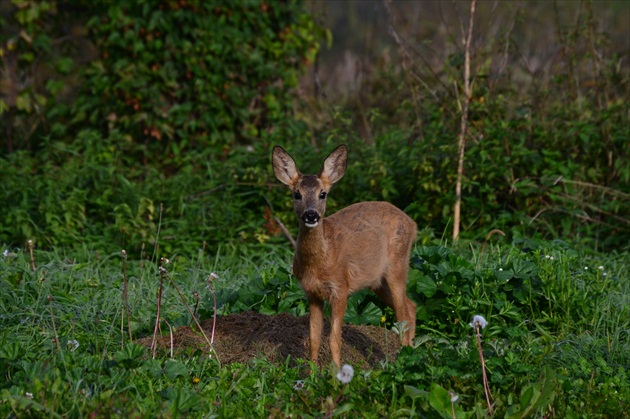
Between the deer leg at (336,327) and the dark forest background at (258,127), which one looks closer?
the deer leg at (336,327)

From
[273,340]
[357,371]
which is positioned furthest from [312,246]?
[357,371]

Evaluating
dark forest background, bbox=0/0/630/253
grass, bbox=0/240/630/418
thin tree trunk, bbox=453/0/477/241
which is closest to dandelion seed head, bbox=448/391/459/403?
grass, bbox=0/240/630/418

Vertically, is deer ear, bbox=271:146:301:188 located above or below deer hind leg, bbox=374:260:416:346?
above

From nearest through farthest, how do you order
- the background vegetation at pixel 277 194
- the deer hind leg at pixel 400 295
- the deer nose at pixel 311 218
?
the background vegetation at pixel 277 194, the deer nose at pixel 311 218, the deer hind leg at pixel 400 295

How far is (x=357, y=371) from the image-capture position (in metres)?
4.66

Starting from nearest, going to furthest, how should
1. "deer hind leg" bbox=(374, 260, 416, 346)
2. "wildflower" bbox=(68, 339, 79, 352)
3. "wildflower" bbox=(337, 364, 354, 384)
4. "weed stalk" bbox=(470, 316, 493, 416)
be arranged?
"wildflower" bbox=(337, 364, 354, 384), "weed stalk" bbox=(470, 316, 493, 416), "wildflower" bbox=(68, 339, 79, 352), "deer hind leg" bbox=(374, 260, 416, 346)

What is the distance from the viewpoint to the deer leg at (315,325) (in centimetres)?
521

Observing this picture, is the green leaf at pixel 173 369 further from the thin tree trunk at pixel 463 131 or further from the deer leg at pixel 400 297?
the thin tree trunk at pixel 463 131

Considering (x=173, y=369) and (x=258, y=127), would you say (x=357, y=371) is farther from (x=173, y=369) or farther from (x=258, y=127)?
(x=258, y=127)

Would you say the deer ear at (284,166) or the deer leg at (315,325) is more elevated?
the deer ear at (284,166)

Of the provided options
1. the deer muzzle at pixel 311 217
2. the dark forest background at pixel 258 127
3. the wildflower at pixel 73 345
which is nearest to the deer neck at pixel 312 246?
the deer muzzle at pixel 311 217

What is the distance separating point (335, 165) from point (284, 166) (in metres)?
0.30

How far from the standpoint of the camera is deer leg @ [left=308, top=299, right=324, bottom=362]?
521 centimetres

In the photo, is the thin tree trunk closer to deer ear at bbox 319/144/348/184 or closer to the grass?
the grass
